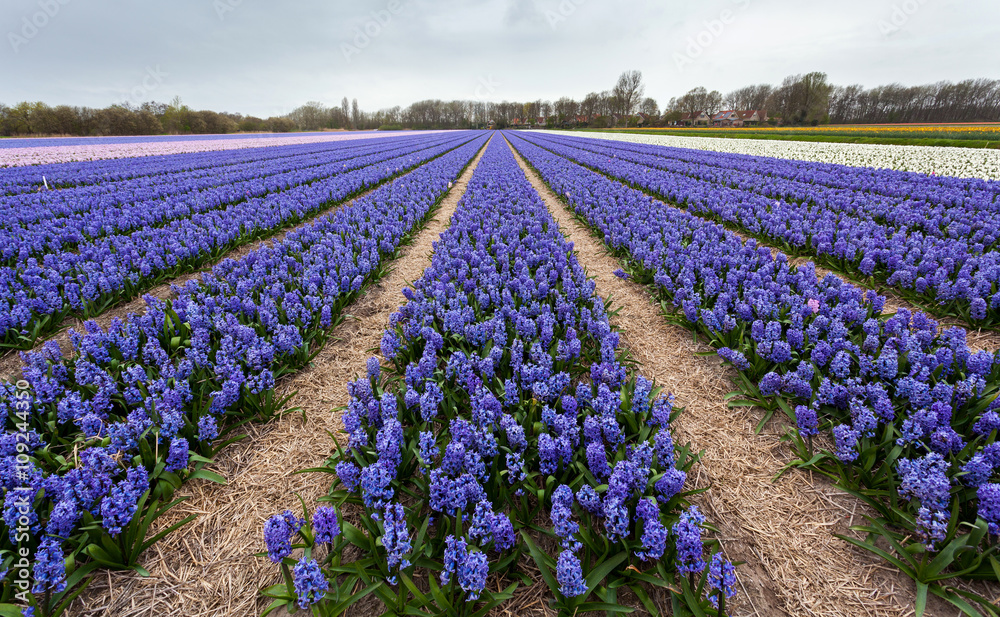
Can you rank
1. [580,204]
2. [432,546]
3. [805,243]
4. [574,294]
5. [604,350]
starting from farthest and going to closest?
1. [580,204]
2. [805,243]
3. [574,294]
4. [604,350]
5. [432,546]

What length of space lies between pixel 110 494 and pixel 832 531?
5.17 metres

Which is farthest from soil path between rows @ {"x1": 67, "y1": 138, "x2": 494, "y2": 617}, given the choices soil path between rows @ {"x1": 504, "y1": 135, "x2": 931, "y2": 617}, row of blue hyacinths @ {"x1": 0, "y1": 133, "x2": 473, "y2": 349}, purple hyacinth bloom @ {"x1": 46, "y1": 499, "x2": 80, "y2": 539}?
row of blue hyacinths @ {"x1": 0, "y1": 133, "x2": 473, "y2": 349}

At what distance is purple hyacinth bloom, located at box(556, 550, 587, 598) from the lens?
2105mm

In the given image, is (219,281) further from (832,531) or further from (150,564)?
(832,531)

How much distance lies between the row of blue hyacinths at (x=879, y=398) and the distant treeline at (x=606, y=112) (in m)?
85.1

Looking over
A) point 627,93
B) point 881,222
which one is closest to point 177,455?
point 881,222

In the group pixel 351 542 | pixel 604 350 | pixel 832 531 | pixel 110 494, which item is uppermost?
pixel 604 350

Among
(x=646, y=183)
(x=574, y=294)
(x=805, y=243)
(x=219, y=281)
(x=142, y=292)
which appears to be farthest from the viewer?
(x=646, y=183)

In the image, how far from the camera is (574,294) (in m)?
5.41

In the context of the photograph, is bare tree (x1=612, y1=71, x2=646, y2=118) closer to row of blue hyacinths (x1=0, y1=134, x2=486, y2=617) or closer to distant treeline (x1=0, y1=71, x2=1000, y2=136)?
distant treeline (x1=0, y1=71, x2=1000, y2=136)

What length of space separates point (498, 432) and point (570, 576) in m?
1.22

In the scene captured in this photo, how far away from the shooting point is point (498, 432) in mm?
3160

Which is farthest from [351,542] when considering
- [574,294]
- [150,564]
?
[574,294]

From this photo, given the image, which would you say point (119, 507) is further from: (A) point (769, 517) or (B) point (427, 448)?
(A) point (769, 517)
